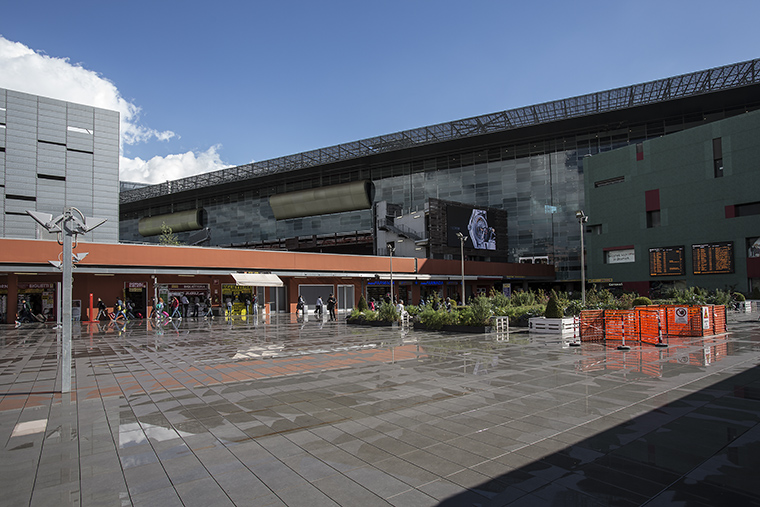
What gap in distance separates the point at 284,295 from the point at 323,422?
33.5 m

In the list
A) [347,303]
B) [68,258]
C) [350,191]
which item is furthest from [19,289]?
[350,191]

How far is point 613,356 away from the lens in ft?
44.0

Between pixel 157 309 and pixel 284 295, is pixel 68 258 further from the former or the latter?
pixel 284 295

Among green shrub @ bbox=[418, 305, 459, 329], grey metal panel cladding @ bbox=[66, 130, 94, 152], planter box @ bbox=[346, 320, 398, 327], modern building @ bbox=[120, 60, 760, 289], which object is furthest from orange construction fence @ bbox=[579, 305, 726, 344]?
grey metal panel cladding @ bbox=[66, 130, 94, 152]

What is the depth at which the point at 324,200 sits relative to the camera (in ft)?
226

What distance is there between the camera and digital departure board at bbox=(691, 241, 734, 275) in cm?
3866

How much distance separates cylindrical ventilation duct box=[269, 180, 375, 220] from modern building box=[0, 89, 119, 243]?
80.7 ft

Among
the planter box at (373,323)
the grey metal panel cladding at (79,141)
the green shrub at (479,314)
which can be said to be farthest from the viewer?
the grey metal panel cladding at (79,141)

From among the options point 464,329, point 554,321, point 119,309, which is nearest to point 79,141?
point 119,309

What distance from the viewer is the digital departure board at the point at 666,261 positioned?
42.0 m

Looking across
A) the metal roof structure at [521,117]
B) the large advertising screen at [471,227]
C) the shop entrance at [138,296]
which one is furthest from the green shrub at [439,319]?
the metal roof structure at [521,117]

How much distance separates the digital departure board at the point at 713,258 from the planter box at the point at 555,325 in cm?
2969

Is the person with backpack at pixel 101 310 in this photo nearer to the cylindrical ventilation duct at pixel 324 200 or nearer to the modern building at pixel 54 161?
the modern building at pixel 54 161

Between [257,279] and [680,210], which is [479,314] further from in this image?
[680,210]
